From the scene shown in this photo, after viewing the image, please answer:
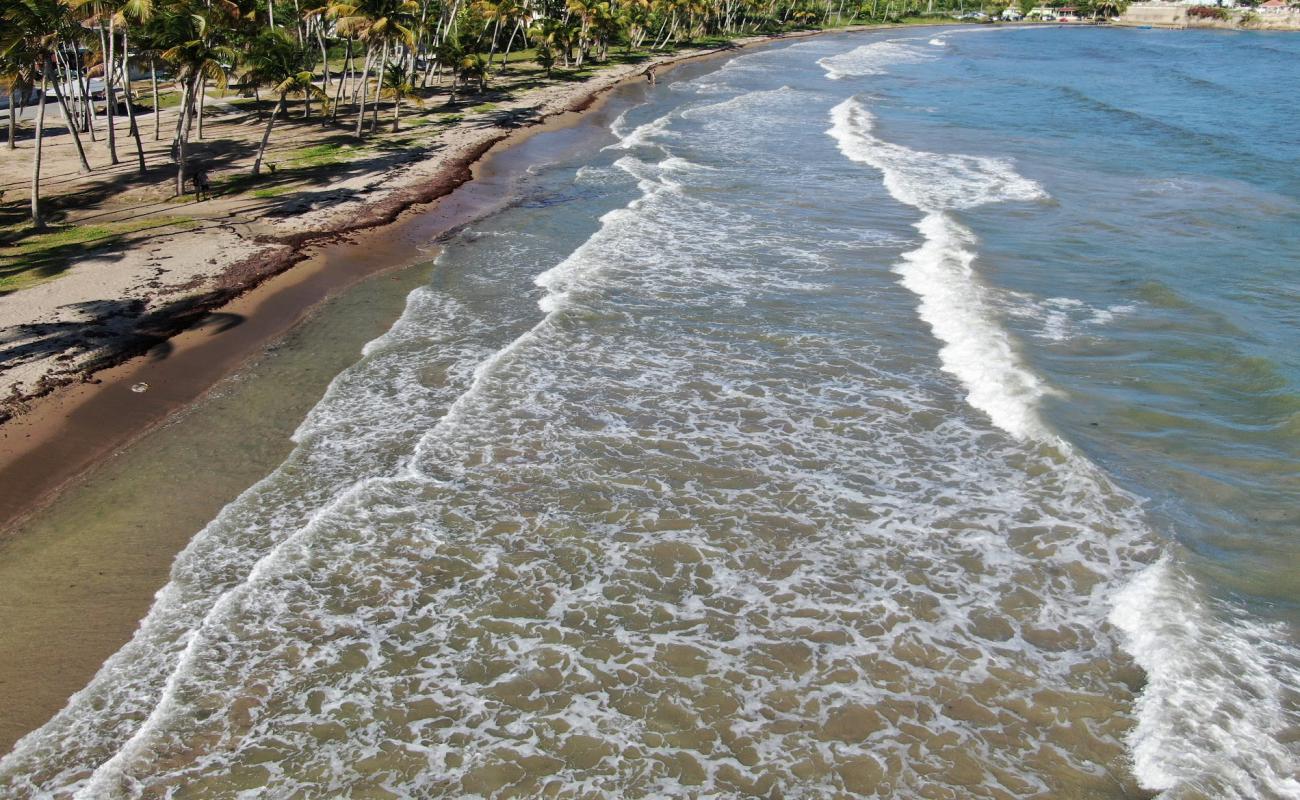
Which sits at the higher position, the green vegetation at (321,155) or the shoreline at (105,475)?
the green vegetation at (321,155)

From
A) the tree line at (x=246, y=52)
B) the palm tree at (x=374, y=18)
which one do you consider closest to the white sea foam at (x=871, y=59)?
the tree line at (x=246, y=52)

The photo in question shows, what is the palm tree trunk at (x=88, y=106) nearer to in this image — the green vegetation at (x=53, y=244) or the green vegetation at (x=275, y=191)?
the green vegetation at (x=275, y=191)

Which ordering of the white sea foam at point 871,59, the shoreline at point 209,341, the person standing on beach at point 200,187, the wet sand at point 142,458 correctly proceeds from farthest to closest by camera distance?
the white sea foam at point 871,59
the person standing on beach at point 200,187
the shoreline at point 209,341
the wet sand at point 142,458

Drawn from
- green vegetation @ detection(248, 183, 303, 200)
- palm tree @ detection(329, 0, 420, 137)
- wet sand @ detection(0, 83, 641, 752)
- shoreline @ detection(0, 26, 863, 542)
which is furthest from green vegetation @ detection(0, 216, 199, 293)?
palm tree @ detection(329, 0, 420, 137)

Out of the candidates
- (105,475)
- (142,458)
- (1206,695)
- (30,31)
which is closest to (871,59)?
(30,31)

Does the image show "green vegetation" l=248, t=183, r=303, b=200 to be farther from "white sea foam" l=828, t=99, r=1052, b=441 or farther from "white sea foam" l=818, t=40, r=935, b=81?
"white sea foam" l=818, t=40, r=935, b=81

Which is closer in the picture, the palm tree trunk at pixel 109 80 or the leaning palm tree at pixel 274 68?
the palm tree trunk at pixel 109 80

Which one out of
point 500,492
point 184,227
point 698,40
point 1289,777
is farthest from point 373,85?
point 698,40

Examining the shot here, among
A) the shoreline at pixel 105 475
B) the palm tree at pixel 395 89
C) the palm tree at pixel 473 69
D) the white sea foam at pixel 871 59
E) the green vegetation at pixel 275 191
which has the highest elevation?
the white sea foam at pixel 871 59

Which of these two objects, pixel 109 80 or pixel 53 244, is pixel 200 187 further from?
pixel 109 80
